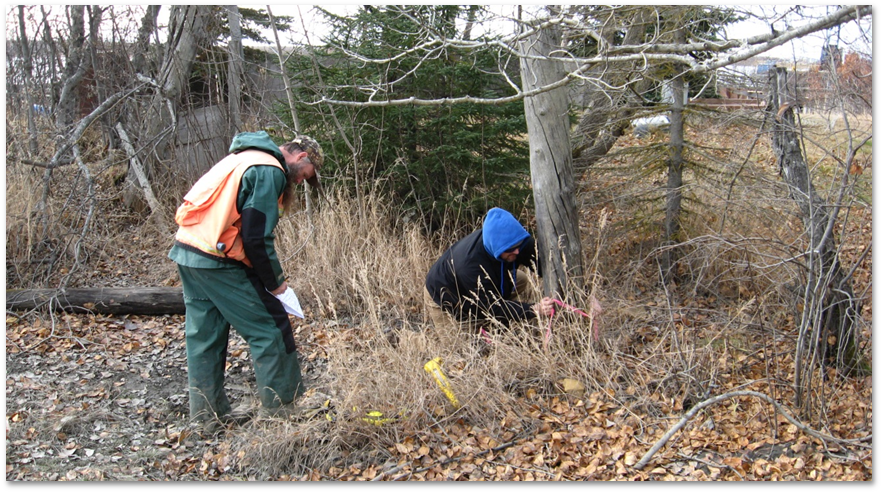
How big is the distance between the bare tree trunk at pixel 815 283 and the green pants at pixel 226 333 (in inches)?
119

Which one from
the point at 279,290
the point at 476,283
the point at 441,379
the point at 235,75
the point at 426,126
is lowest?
the point at 441,379

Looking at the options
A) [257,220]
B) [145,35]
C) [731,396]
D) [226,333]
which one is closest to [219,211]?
[257,220]

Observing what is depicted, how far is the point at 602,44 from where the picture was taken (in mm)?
4145

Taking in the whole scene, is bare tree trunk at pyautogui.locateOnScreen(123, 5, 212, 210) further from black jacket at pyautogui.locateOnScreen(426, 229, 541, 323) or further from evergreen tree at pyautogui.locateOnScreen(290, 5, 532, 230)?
black jacket at pyautogui.locateOnScreen(426, 229, 541, 323)

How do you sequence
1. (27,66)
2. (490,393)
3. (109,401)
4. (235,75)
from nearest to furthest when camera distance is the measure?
(490,393), (109,401), (235,75), (27,66)

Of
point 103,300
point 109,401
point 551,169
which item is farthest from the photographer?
point 103,300

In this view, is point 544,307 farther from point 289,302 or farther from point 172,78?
point 172,78

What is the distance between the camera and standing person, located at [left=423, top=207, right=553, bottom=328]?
4.55 metres

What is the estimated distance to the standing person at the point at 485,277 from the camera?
4.55 meters

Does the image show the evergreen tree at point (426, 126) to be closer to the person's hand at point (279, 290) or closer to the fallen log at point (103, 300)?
the fallen log at point (103, 300)

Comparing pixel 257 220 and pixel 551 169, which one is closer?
pixel 257 220

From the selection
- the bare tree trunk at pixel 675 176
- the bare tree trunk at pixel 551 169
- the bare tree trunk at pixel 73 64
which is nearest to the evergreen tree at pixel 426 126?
the bare tree trunk at pixel 675 176

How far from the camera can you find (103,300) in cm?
623

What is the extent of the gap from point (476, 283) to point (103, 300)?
12.1 ft
